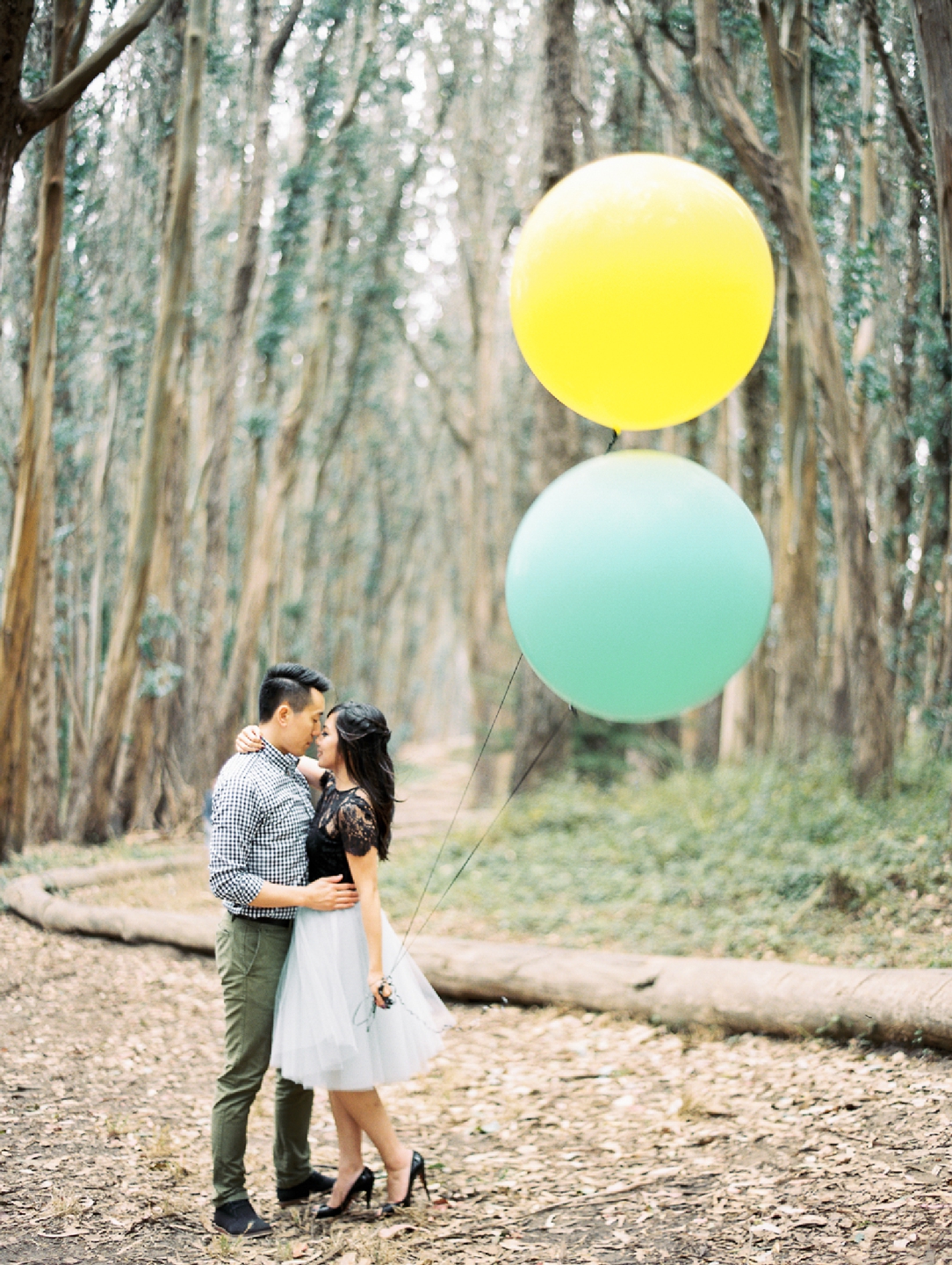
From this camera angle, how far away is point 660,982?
16.7ft

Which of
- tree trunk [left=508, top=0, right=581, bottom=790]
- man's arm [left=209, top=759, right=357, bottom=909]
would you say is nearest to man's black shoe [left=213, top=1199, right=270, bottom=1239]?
man's arm [left=209, top=759, right=357, bottom=909]

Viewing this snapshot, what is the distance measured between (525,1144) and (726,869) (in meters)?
3.71

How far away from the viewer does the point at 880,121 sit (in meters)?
9.67

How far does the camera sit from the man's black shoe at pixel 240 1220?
3021 mm

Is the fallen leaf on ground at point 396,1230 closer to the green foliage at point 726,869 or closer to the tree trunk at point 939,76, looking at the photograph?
the green foliage at point 726,869

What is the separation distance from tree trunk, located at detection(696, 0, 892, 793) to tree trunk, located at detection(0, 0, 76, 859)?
187 inches

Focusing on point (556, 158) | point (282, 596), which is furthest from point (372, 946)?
point (282, 596)

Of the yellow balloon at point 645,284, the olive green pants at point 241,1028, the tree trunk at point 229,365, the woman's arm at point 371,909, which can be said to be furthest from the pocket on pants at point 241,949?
the tree trunk at point 229,365

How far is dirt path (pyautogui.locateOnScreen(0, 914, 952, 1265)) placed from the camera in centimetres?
295

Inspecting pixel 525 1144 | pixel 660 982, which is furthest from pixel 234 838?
pixel 660 982

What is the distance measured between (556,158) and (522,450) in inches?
437

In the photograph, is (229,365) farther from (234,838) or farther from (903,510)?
(234,838)

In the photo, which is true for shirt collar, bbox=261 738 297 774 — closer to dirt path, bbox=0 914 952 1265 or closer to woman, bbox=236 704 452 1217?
woman, bbox=236 704 452 1217

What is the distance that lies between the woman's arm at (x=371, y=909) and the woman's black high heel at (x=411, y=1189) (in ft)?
2.28
